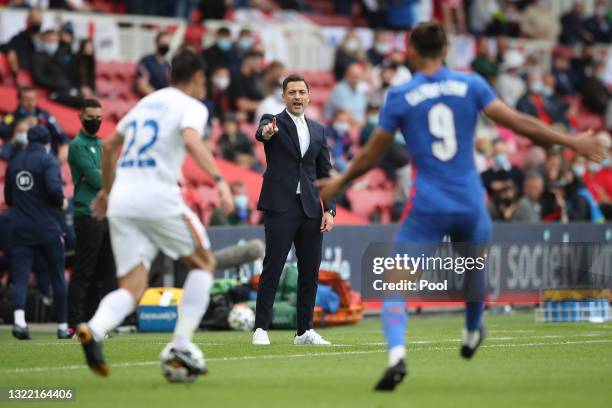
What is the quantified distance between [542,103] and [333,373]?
20387mm

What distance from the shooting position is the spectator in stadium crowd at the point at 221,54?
24625 millimetres

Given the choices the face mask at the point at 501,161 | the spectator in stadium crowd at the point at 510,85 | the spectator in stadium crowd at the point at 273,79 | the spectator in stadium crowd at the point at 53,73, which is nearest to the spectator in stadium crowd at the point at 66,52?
the spectator in stadium crowd at the point at 53,73

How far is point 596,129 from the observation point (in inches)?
1251

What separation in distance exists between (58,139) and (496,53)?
555 inches

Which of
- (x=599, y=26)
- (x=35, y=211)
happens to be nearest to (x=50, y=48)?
(x=35, y=211)

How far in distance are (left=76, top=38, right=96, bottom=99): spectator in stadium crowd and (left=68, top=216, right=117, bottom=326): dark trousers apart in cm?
666

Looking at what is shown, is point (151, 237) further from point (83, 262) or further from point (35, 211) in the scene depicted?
point (35, 211)

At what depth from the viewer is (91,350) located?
9.34 m

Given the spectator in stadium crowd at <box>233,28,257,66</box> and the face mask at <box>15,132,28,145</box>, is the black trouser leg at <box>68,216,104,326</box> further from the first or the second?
the spectator in stadium crowd at <box>233,28,257,66</box>

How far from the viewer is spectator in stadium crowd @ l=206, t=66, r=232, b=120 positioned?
80.5 feet

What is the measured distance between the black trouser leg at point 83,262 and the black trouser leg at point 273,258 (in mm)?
2465

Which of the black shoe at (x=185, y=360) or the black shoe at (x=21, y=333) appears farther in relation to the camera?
the black shoe at (x=21, y=333)

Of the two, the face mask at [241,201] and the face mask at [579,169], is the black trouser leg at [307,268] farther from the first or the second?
the face mask at [579,169]

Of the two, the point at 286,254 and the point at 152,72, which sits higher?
the point at 152,72
